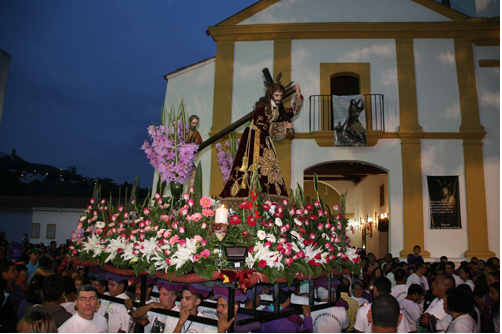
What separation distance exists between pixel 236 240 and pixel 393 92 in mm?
10204

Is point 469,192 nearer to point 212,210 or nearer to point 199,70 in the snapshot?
point 199,70

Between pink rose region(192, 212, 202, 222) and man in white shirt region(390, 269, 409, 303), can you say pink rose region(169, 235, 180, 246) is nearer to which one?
pink rose region(192, 212, 202, 222)

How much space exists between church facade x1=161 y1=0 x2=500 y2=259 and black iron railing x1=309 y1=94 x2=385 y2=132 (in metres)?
0.03

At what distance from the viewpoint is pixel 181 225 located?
14.7 ft

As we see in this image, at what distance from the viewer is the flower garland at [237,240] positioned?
413 cm

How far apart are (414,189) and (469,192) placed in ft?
5.26

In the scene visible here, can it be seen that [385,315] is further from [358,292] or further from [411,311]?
[358,292]

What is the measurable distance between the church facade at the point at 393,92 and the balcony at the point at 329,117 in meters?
0.03

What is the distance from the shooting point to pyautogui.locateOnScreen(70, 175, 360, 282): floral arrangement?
413 centimetres

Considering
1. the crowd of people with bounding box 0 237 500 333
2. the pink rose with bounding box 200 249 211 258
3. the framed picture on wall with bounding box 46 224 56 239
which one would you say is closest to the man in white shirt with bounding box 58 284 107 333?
the crowd of people with bounding box 0 237 500 333

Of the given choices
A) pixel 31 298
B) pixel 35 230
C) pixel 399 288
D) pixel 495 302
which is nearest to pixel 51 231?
pixel 35 230

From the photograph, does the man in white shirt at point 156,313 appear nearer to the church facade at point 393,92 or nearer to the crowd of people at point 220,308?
the crowd of people at point 220,308

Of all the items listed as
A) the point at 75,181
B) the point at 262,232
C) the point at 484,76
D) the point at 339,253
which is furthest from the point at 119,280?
the point at 75,181

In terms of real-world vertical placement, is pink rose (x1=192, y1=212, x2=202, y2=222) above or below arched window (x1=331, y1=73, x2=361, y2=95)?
below
